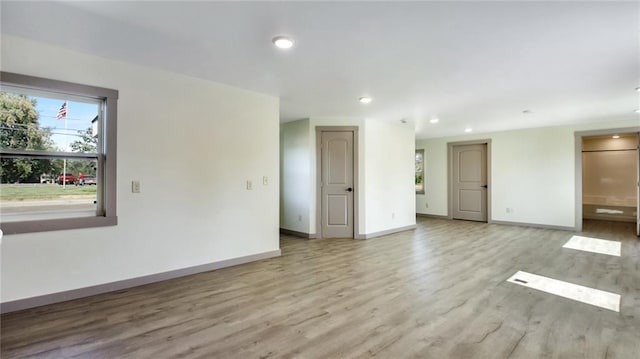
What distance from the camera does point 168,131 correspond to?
354cm

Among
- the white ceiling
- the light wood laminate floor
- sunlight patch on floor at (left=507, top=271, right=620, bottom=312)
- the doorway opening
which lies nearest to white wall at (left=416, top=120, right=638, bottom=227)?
the doorway opening

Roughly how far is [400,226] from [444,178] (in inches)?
111

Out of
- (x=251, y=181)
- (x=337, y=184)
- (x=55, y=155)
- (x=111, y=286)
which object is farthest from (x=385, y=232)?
(x=55, y=155)

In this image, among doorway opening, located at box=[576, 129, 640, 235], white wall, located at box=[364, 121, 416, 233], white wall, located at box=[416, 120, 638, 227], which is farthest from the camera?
doorway opening, located at box=[576, 129, 640, 235]

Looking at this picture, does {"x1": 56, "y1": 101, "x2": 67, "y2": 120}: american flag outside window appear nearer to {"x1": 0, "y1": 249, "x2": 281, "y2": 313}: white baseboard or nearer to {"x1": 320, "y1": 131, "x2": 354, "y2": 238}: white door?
{"x1": 0, "y1": 249, "x2": 281, "y2": 313}: white baseboard

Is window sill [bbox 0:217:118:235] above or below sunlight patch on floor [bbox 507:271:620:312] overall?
above

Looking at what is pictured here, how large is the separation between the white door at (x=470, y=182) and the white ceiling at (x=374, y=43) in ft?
12.7

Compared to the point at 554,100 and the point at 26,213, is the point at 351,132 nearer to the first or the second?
the point at 554,100

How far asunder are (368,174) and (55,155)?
474 centimetres

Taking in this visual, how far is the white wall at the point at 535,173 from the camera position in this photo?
22.7 feet

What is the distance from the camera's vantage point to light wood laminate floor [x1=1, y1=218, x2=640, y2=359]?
2156 millimetres

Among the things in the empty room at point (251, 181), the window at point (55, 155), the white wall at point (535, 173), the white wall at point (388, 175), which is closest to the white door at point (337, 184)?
the white wall at point (388, 175)

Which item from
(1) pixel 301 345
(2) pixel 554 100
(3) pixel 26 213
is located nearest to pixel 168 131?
(3) pixel 26 213

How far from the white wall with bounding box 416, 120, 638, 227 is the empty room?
5.11ft
